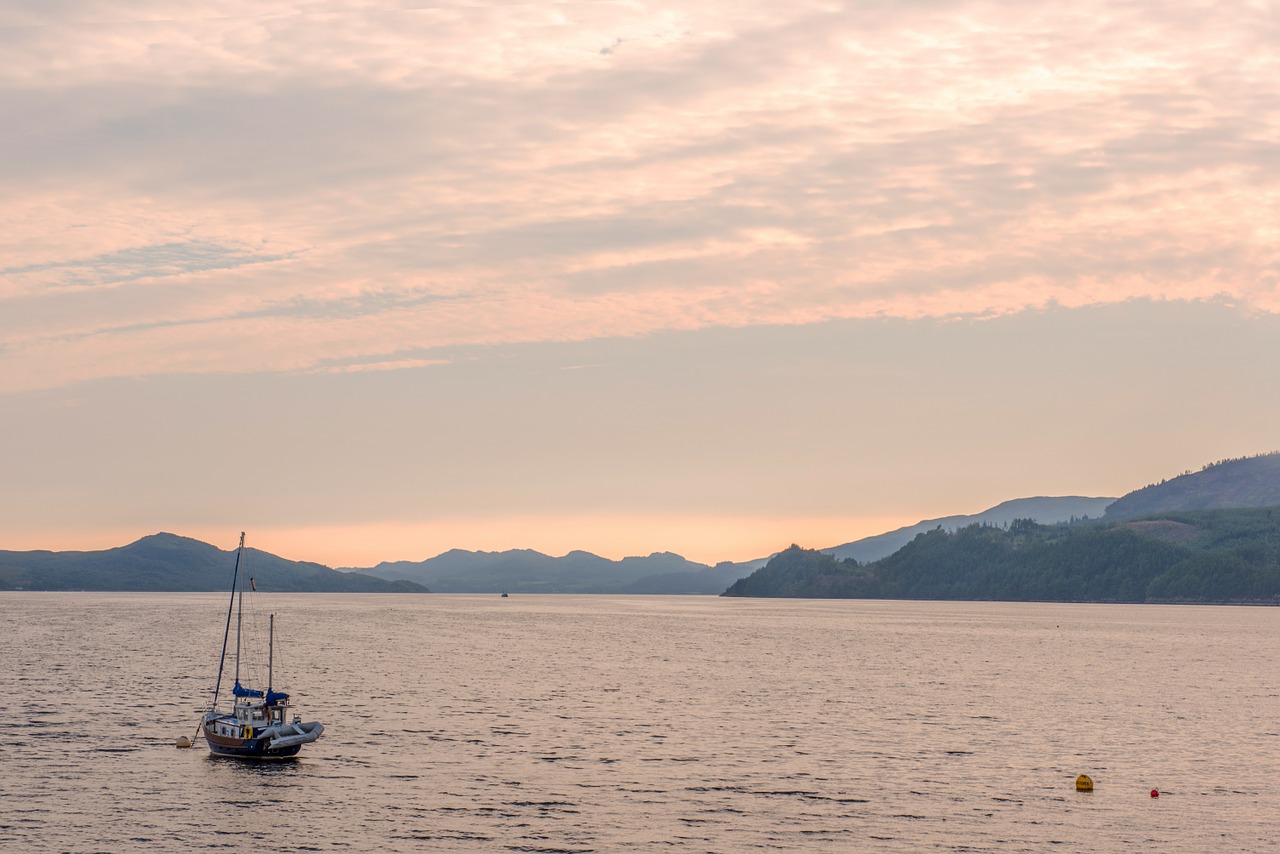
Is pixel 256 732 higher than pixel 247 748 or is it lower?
higher

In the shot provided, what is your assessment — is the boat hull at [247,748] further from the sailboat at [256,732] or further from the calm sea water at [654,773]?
the calm sea water at [654,773]

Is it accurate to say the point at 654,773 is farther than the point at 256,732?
No

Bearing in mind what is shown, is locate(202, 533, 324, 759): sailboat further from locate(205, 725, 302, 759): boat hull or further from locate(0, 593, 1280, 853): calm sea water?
locate(0, 593, 1280, 853): calm sea water

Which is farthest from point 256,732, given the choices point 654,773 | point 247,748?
point 654,773

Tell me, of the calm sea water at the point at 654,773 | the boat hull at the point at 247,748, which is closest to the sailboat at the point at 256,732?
the boat hull at the point at 247,748

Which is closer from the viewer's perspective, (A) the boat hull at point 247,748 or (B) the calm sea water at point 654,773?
(B) the calm sea water at point 654,773

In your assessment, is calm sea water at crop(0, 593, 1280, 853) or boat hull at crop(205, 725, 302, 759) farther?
boat hull at crop(205, 725, 302, 759)

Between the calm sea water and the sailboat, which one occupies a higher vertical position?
the sailboat

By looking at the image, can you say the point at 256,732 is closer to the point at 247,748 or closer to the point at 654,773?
the point at 247,748

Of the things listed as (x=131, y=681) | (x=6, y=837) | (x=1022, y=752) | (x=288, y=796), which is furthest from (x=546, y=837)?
(x=131, y=681)

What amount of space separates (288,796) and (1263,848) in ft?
200

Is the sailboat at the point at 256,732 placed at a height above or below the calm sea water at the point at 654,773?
above

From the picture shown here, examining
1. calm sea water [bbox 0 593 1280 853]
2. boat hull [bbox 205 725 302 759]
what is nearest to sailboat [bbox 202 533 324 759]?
boat hull [bbox 205 725 302 759]

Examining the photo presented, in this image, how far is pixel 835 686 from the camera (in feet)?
557
